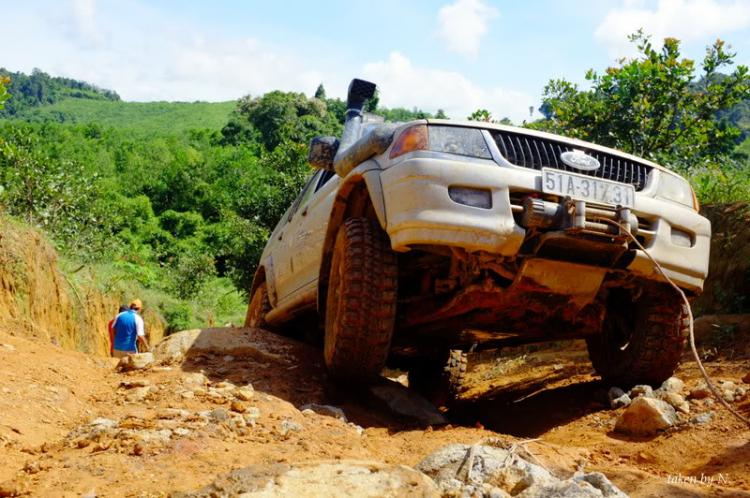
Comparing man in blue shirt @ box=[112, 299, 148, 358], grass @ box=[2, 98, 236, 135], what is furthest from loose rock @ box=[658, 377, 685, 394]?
grass @ box=[2, 98, 236, 135]

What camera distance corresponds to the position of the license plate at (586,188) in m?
3.91

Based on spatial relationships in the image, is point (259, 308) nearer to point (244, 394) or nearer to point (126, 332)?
point (126, 332)

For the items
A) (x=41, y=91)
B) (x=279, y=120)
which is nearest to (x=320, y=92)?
(x=279, y=120)

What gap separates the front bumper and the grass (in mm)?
81122

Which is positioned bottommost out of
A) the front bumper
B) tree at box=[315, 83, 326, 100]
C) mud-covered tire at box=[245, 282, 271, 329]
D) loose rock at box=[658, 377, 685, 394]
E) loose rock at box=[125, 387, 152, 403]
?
loose rock at box=[125, 387, 152, 403]

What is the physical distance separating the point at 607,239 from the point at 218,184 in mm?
39858

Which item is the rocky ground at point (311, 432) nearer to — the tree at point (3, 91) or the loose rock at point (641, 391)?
the loose rock at point (641, 391)

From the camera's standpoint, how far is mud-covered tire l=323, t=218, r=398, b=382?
4098mm

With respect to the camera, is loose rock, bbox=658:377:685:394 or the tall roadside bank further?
the tall roadside bank

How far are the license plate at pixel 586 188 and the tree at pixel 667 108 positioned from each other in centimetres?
608

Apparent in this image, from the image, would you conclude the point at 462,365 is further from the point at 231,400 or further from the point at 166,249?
the point at 166,249

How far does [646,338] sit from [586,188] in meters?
1.25

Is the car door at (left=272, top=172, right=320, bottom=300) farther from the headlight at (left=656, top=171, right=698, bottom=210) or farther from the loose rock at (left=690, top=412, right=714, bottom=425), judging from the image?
the loose rock at (left=690, top=412, right=714, bottom=425)

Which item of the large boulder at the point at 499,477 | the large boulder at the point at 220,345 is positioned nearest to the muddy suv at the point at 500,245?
the large boulder at the point at 220,345
